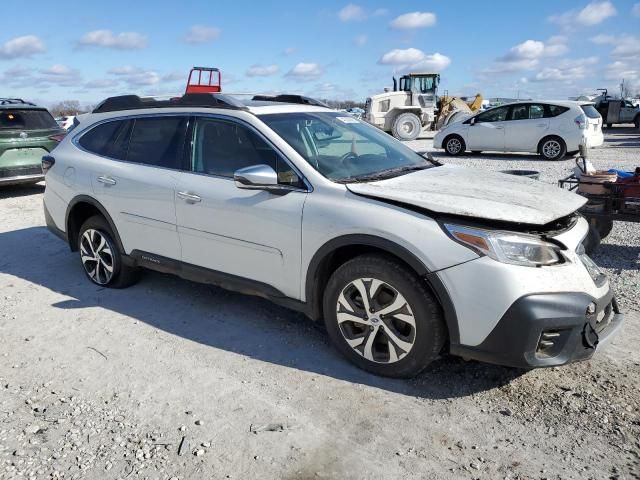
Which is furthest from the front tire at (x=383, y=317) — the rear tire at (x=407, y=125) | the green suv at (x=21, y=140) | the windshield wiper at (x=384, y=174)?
the rear tire at (x=407, y=125)

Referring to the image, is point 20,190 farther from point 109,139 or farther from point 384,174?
point 384,174

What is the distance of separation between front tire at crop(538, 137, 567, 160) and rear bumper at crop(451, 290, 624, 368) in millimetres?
12330

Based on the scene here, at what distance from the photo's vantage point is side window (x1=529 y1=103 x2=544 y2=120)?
570 inches

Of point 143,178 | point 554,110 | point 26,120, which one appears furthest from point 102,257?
point 554,110

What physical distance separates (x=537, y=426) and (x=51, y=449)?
257 centimetres

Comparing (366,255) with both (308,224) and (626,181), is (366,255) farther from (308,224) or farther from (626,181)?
(626,181)

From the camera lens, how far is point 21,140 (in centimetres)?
979

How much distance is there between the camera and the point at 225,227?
396 centimetres

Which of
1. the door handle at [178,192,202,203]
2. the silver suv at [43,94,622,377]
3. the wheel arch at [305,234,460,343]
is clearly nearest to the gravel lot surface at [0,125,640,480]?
the silver suv at [43,94,622,377]

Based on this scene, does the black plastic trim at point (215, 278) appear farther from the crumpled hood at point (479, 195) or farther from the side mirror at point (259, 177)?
the crumpled hood at point (479, 195)

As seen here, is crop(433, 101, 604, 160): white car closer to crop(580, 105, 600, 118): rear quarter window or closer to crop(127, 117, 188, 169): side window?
crop(580, 105, 600, 118): rear quarter window

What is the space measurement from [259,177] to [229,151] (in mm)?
661

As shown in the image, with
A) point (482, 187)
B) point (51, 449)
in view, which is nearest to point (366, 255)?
point (482, 187)

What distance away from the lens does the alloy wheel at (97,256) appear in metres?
5.06
